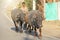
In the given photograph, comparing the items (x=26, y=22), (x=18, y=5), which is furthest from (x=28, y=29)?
(x=18, y=5)

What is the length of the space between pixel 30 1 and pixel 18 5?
18cm

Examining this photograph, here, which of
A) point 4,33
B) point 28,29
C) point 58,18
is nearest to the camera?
point 58,18

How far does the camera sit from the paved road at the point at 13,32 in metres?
1.49

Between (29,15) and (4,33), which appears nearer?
(29,15)

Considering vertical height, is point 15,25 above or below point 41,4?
below

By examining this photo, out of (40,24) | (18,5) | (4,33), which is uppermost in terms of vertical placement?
(18,5)

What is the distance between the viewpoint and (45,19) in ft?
5.03

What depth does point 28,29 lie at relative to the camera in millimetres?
1675

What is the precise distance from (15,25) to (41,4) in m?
0.42

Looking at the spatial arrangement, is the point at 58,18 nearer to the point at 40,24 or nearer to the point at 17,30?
the point at 40,24

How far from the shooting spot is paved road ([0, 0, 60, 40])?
4.90ft

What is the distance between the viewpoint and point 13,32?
5.82ft

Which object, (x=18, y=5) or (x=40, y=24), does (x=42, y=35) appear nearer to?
(x=40, y=24)

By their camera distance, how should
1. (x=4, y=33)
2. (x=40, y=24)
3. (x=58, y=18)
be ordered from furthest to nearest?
1. (x=4, y=33)
2. (x=40, y=24)
3. (x=58, y=18)
